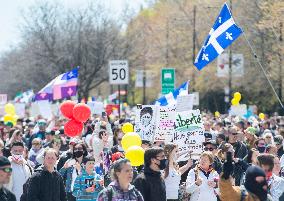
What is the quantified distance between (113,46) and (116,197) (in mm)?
51079

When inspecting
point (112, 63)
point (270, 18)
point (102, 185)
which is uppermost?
point (270, 18)

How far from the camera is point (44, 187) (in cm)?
1018

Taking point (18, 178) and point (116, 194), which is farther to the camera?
point (18, 178)

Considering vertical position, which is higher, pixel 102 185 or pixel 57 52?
pixel 57 52

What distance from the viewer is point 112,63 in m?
22.8

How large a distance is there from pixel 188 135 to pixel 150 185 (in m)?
3.44

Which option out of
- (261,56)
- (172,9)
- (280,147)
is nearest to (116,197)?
(280,147)

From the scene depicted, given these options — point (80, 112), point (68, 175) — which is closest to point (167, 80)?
point (80, 112)

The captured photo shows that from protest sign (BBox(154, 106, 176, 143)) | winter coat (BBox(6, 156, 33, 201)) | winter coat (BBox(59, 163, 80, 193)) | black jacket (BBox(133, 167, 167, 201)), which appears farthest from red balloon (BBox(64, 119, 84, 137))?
black jacket (BBox(133, 167, 167, 201))

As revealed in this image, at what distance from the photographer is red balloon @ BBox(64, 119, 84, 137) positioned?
18219 millimetres

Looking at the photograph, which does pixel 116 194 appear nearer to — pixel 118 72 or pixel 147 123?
pixel 147 123

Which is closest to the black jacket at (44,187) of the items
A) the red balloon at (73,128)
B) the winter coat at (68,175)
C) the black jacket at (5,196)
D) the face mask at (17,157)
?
the black jacket at (5,196)

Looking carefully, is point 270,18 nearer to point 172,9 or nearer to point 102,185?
point 172,9

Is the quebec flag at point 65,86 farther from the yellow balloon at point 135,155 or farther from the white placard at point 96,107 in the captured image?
the yellow balloon at point 135,155
